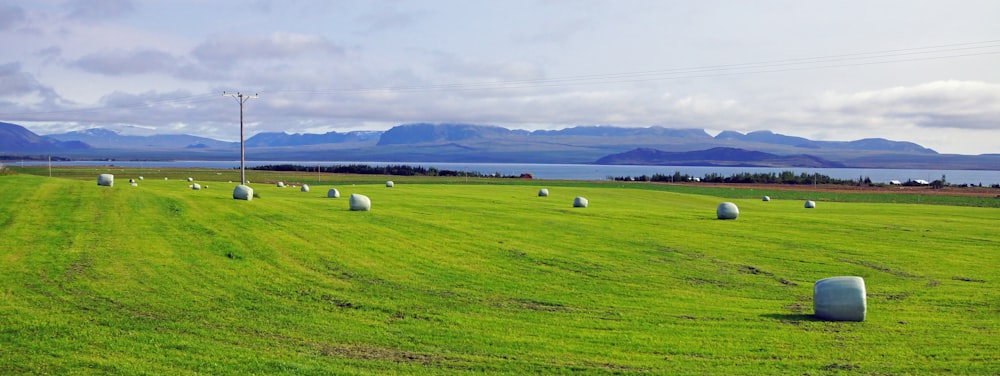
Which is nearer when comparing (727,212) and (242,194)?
(727,212)

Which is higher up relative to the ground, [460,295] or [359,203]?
[359,203]

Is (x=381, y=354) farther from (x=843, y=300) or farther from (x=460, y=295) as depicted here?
(x=843, y=300)

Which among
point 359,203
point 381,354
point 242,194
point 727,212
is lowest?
point 381,354

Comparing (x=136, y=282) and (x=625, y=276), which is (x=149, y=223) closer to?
(x=136, y=282)

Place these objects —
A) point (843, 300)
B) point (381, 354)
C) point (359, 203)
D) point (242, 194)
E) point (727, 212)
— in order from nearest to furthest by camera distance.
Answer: point (381, 354), point (843, 300), point (359, 203), point (727, 212), point (242, 194)

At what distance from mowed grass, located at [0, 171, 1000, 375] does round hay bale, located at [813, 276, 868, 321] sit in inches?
13.1

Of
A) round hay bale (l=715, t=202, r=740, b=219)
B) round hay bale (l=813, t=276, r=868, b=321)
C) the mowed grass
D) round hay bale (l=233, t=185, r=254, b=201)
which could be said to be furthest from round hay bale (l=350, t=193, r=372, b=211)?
round hay bale (l=813, t=276, r=868, b=321)

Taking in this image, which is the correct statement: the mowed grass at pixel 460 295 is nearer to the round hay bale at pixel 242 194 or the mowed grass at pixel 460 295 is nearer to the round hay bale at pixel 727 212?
the round hay bale at pixel 727 212

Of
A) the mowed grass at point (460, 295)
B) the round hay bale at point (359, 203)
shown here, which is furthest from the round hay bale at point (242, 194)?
the round hay bale at point (359, 203)

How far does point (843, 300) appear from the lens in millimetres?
17328

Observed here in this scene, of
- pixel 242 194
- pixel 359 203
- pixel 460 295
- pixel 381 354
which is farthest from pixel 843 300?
pixel 242 194

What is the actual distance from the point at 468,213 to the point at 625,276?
18577mm

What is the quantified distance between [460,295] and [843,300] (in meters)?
8.94

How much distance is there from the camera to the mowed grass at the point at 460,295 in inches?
535
